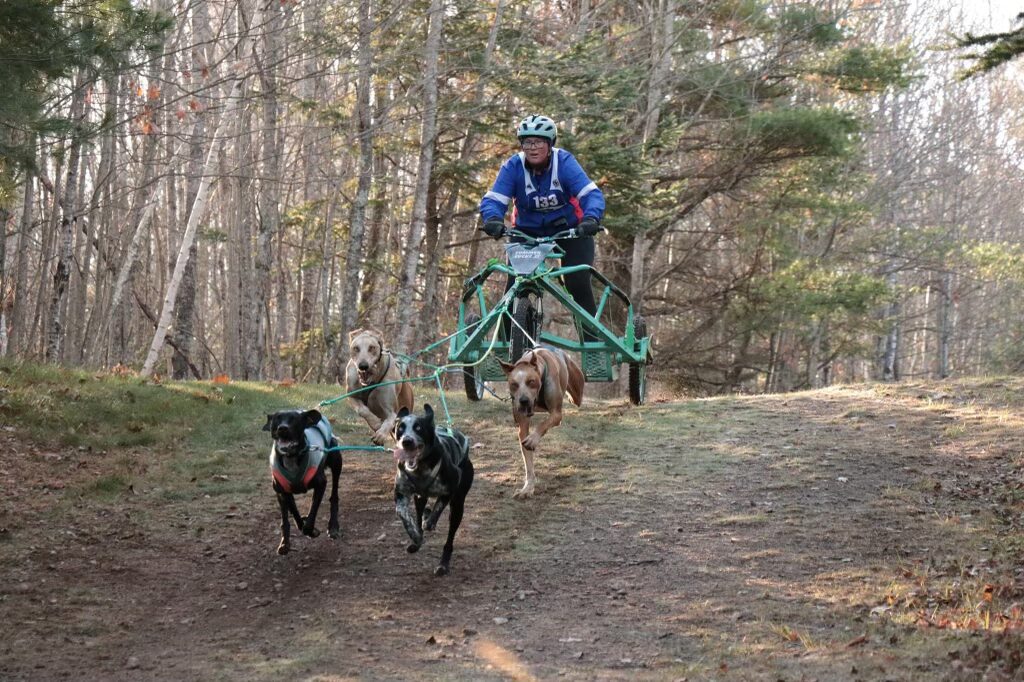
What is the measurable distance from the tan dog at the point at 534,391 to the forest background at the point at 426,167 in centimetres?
382

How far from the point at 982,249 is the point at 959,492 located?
1345cm

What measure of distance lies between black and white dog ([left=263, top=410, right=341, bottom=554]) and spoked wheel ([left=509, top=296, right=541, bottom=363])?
2.12 meters

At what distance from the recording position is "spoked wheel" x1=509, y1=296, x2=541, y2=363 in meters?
8.81

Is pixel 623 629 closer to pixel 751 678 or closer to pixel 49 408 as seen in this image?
pixel 751 678

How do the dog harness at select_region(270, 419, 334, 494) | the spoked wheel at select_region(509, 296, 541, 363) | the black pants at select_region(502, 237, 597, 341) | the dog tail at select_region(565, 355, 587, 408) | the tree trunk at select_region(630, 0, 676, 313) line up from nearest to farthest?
the dog harness at select_region(270, 419, 334, 494) → the spoked wheel at select_region(509, 296, 541, 363) → the dog tail at select_region(565, 355, 587, 408) → the black pants at select_region(502, 237, 597, 341) → the tree trunk at select_region(630, 0, 676, 313)

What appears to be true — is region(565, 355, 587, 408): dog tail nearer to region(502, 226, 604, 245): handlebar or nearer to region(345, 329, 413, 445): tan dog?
region(502, 226, 604, 245): handlebar

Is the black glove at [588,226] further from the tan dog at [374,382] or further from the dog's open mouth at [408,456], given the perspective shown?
the dog's open mouth at [408,456]

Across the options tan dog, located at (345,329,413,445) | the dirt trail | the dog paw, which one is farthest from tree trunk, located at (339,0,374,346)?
the dog paw

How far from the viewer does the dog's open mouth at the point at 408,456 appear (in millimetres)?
6242

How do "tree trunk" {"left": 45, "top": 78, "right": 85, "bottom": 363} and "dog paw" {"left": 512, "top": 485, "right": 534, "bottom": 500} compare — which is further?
"tree trunk" {"left": 45, "top": 78, "right": 85, "bottom": 363}

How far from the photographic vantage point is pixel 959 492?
841 cm

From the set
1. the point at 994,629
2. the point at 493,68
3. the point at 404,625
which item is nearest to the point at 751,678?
the point at 994,629

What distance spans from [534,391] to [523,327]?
4.12 feet

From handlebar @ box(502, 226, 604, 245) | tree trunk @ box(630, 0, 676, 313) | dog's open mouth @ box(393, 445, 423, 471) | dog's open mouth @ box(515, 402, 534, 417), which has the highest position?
tree trunk @ box(630, 0, 676, 313)
